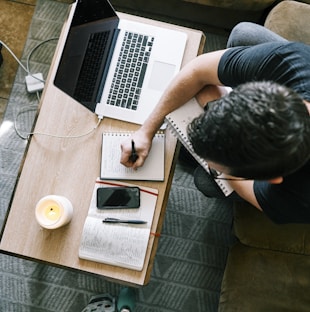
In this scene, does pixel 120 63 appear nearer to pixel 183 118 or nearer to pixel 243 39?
pixel 183 118

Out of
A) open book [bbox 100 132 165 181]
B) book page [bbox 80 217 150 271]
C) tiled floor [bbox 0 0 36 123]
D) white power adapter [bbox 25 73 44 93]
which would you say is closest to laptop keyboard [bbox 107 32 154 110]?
open book [bbox 100 132 165 181]

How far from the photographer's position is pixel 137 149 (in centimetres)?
122

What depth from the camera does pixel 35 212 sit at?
1202 mm

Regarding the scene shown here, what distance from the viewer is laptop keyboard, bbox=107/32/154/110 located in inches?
51.8

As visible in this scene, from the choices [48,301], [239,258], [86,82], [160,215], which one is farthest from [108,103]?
[48,301]

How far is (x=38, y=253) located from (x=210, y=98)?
0.65 meters

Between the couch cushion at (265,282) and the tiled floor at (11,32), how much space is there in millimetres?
1160

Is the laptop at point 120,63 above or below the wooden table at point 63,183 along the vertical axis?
above

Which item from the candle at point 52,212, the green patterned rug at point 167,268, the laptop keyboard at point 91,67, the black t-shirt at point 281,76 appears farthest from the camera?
the green patterned rug at point 167,268

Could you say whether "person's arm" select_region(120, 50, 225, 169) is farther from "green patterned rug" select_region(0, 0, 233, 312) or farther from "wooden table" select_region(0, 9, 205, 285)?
"green patterned rug" select_region(0, 0, 233, 312)

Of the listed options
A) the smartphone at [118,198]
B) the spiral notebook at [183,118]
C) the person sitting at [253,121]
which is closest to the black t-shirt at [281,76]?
the person sitting at [253,121]

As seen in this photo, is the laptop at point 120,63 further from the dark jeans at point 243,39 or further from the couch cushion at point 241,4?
the couch cushion at point 241,4

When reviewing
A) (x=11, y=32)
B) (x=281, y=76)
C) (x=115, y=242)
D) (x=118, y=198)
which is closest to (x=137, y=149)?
(x=118, y=198)

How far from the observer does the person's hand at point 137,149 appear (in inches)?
48.3
